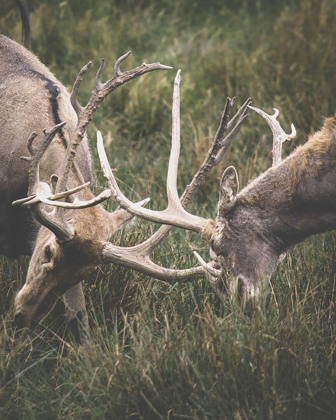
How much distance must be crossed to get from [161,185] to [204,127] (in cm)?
126

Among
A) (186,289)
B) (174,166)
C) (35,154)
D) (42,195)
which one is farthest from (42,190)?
Answer: (186,289)

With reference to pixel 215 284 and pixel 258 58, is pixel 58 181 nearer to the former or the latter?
pixel 215 284

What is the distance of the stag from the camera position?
4168 mm

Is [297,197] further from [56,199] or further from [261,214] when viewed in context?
[56,199]

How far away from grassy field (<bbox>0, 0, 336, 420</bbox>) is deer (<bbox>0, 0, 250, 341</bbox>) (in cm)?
22

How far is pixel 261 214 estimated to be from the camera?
14.1ft

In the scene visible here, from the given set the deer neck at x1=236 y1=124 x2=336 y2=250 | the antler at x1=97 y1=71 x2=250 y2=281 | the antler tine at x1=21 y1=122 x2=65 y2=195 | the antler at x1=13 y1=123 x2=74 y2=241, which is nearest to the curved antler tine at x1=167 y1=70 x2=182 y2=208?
the antler at x1=97 y1=71 x2=250 y2=281

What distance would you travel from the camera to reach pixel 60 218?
3.96m

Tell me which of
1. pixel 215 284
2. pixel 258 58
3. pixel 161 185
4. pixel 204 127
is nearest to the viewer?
pixel 215 284

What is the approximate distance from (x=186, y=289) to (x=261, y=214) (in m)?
0.83

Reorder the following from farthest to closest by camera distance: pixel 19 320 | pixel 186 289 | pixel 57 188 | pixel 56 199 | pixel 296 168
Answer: pixel 186 289 → pixel 296 168 → pixel 19 320 → pixel 57 188 → pixel 56 199

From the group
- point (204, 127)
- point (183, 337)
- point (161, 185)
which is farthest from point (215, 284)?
point (204, 127)

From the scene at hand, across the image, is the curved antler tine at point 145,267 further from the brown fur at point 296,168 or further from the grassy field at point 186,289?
the brown fur at point 296,168

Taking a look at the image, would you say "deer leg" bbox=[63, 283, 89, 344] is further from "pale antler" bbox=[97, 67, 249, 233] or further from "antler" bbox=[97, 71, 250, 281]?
"pale antler" bbox=[97, 67, 249, 233]
